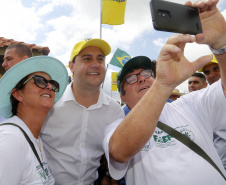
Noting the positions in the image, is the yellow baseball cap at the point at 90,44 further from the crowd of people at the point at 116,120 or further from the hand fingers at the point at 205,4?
the hand fingers at the point at 205,4

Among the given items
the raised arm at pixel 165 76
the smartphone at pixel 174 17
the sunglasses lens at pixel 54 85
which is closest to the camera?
the smartphone at pixel 174 17

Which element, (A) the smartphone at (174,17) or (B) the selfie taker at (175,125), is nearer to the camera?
(A) the smartphone at (174,17)

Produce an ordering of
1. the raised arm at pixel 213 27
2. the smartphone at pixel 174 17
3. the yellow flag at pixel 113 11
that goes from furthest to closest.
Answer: the yellow flag at pixel 113 11 < the raised arm at pixel 213 27 < the smartphone at pixel 174 17

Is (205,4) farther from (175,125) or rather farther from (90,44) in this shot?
(90,44)

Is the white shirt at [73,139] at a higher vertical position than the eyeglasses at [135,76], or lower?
lower

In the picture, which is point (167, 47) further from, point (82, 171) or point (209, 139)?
point (82, 171)

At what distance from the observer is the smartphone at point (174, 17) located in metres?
0.89

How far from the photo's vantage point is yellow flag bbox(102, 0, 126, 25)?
6461mm

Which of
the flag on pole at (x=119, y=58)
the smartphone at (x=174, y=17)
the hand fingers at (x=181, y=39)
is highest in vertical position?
the flag on pole at (x=119, y=58)

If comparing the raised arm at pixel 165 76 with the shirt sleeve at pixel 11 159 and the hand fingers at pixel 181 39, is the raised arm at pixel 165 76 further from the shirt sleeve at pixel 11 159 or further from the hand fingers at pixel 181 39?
the shirt sleeve at pixel 11 159

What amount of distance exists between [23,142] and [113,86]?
7.89m

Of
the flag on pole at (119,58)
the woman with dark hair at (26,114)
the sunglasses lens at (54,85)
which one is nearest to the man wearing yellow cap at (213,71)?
the woman with dark hair at (26,114)

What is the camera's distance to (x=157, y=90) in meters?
1.09

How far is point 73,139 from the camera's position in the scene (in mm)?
2170
